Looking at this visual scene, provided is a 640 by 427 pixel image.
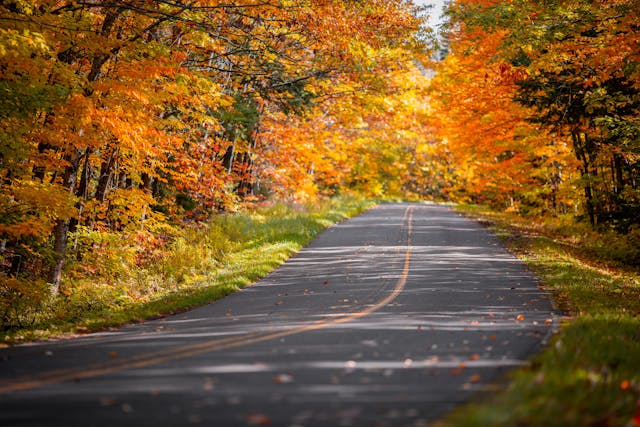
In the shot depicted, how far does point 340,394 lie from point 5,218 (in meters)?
9.54

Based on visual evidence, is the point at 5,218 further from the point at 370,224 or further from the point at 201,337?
the point at 370,224

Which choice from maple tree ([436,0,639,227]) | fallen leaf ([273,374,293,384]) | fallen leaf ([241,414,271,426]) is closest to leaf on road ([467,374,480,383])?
fallen leaf ([273,374,293,384])

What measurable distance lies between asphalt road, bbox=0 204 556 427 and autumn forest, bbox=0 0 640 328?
184 inches

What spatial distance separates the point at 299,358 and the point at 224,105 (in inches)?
572

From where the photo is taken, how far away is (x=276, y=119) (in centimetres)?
3328

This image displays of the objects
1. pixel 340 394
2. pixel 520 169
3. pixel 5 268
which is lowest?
pixel 5 268

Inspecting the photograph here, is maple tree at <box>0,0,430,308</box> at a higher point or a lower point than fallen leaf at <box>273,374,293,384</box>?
higher

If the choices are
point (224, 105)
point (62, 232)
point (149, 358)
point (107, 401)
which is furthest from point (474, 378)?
point (224, 105)

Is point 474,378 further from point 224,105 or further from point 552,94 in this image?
point 552,94

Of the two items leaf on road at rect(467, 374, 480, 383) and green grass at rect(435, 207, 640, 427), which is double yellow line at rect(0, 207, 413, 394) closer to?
leaf on road at rect(467, 374, 480, 383)

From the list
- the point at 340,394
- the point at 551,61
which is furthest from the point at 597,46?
the point at 340,394

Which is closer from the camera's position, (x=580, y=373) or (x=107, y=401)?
(x=107, y=401)

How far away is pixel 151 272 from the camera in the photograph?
1972cm

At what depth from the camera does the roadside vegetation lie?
45.4ft
